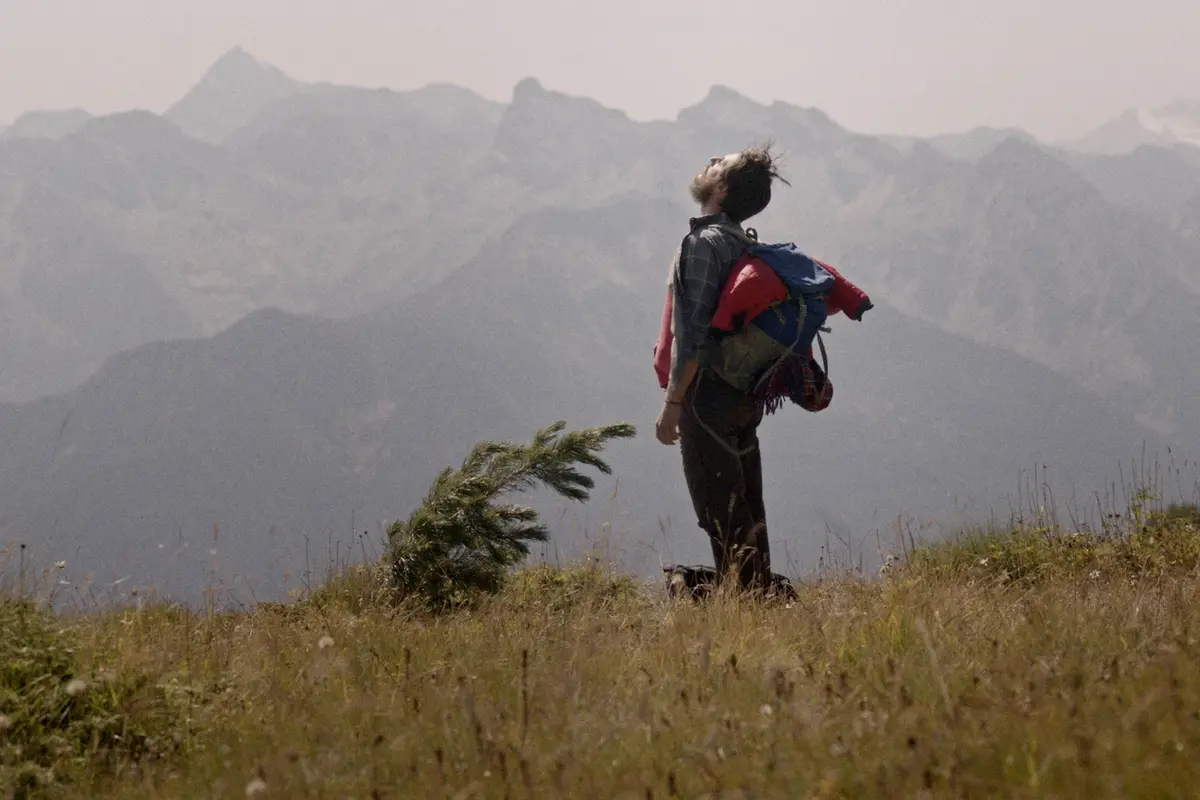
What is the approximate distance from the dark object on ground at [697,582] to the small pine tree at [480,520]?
0.93 m

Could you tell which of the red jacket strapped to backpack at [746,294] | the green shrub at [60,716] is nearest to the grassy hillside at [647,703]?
the green shrub at [60,716]

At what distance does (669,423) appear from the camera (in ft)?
17.4

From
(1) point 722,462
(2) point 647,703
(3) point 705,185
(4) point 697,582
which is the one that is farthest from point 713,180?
(2) point 647,703

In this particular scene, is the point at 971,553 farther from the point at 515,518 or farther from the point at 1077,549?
the point at 515,518

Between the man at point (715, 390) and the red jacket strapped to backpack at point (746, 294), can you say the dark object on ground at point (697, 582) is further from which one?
the red jacket strapped to backpack at point (746, 294)

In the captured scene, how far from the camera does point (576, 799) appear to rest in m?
2.26

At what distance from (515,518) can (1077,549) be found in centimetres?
394

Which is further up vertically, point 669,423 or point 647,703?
point 669,423

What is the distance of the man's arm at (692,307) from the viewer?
5133 mm

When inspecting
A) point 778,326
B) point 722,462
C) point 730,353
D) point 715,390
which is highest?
point 778,326

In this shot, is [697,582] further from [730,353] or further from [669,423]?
[730,353]

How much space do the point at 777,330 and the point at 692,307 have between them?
0.45 metres

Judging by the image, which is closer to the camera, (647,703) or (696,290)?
(647,703)

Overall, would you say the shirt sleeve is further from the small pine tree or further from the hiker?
the small pine tree
